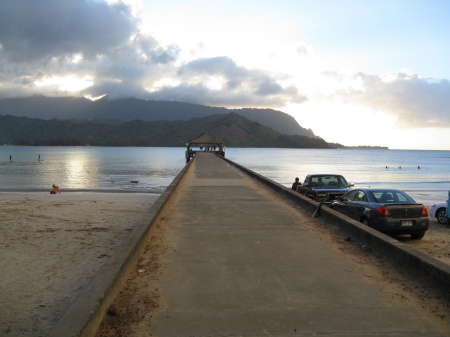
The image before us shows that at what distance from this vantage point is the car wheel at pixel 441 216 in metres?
15.0

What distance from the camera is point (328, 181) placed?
1758 cm

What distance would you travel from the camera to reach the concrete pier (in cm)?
432

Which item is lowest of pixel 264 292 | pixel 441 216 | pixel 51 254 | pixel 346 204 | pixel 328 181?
pixel 51 254

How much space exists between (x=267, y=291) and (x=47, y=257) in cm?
543

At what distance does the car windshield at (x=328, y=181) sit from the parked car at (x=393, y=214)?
18.4ft

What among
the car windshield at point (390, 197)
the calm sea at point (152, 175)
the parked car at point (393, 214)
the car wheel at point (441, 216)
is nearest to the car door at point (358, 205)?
Answer: the parked car at point (393, 214)

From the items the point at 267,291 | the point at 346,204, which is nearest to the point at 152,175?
the point at 346,204

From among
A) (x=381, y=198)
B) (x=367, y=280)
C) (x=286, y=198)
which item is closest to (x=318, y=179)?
(x=286, y=198)

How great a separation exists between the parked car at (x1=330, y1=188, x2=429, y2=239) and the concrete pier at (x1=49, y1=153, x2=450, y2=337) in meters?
2.15

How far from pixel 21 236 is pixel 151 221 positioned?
14.2 feet

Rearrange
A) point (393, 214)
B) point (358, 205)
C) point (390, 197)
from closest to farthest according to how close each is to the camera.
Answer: point (393, 214), point (390, 197), point (358, 205)

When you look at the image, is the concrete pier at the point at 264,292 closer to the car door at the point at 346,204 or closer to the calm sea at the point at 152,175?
the car door at the point at 346,204

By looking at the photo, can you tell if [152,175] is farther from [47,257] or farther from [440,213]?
[47,257]

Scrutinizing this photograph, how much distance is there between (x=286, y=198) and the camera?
50.1 feet
